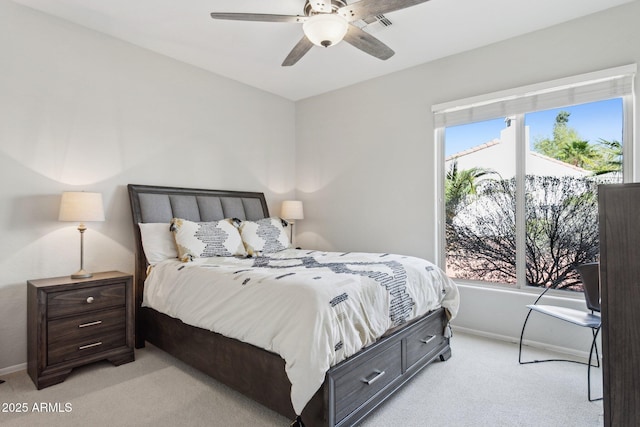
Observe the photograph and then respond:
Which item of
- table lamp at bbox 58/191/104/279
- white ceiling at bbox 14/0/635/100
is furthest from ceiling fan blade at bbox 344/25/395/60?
table lamp at bbox 58/191/104/279

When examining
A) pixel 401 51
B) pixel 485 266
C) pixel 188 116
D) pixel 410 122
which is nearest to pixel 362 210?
pixel 410 122

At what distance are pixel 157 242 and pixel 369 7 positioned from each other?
253 centimetres

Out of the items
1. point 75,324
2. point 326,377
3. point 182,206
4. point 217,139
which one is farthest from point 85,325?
point 217,139

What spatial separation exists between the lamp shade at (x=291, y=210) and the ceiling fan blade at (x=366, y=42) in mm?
2243

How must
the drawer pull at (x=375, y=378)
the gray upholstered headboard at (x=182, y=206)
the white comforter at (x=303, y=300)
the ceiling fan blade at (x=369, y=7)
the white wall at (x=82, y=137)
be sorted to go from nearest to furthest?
the white comforter at (x=303, y=300) < the drawer pull at (x=375, y=378) < the ceiling fan blade at (x=369, y=7) < the white wall at (x=82, y=137) < the gray upholstered headboard at (x=182, y=206)

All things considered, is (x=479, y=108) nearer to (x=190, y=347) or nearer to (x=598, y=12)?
(x=598, y=12)

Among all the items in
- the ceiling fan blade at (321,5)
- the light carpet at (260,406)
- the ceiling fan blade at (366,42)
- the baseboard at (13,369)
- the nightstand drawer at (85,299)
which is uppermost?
the ceiling fan blade at (321,5)

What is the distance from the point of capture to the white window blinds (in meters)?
2.72

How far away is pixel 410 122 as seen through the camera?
3826 mm

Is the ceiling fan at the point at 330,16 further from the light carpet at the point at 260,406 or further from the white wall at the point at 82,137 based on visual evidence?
the light carpet at the point at 260,406

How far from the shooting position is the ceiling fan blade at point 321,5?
2.13m

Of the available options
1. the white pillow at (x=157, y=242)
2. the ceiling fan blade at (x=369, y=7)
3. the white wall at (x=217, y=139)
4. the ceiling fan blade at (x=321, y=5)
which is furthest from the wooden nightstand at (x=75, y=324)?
the ceiling fan blade at (x=369, y=7)

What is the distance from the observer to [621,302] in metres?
0.80

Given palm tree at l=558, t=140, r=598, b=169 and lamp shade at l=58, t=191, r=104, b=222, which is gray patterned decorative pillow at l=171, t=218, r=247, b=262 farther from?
palm tree at l=558, t=140, r=598, b=169
